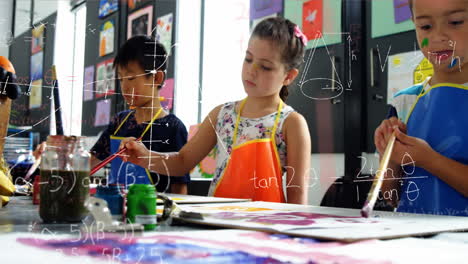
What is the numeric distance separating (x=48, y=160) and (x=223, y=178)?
56 centimetres

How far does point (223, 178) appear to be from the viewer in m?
1.00

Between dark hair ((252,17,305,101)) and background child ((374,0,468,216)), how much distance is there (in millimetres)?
326

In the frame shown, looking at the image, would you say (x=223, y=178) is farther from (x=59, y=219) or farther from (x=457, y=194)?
(x=59, y=219)

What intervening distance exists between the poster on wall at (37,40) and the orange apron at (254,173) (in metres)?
0.72

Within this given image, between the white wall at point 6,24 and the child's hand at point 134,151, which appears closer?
the child's hand at point 134,151

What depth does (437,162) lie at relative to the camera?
0.71 m

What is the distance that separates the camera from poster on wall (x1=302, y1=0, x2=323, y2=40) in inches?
60.8

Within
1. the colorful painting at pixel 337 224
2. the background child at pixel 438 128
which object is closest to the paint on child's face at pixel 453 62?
the background child at pixel 438 128

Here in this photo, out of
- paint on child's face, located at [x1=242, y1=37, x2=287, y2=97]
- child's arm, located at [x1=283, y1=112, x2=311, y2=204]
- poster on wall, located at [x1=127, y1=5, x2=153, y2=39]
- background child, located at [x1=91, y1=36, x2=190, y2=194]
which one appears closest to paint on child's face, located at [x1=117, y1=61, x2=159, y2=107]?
background child, located at [x1=91, y1=36, x2=190, y2=194]

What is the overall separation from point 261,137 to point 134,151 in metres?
0.29

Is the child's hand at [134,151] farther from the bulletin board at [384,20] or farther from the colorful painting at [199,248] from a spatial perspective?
the bulletin board at [384,20]

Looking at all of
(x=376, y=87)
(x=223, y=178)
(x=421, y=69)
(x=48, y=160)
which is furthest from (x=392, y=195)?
(x=376, y=87)

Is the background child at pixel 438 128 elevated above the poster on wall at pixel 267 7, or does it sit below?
below

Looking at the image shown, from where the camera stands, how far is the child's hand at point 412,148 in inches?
27.3
